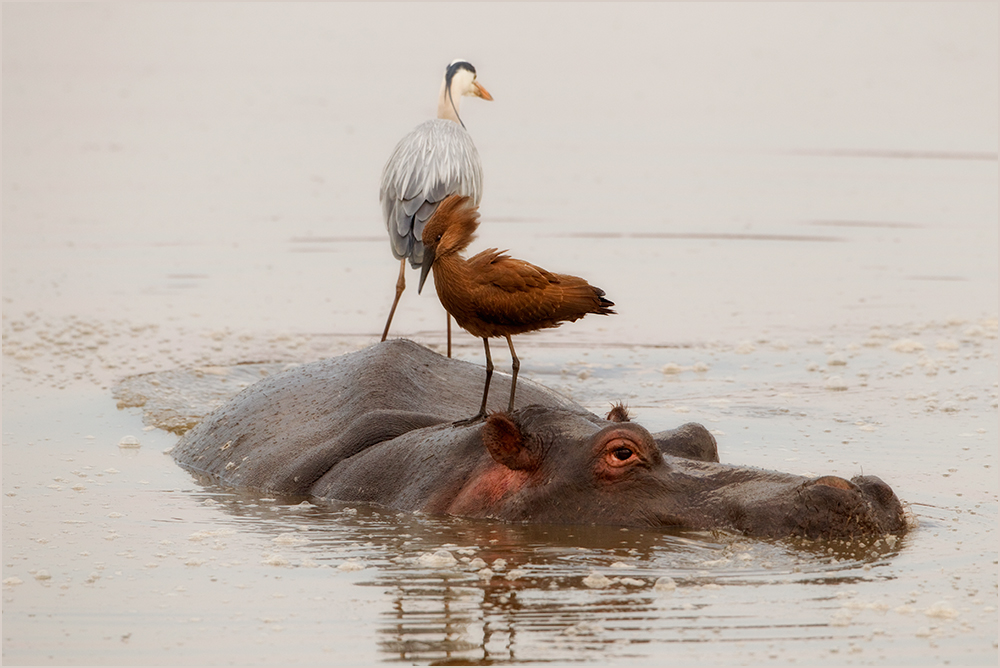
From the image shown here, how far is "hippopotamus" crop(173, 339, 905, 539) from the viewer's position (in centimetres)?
573

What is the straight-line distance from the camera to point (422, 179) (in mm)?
9031

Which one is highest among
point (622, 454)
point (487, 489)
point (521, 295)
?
point (521, 295)

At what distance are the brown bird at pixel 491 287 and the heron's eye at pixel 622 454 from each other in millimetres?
543

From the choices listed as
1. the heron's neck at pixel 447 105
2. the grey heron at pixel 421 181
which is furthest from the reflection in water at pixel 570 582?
the heron's neck at pixel 447 105

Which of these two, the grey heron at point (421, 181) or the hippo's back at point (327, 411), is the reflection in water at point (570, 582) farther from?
the grey heron at point (421, 181)

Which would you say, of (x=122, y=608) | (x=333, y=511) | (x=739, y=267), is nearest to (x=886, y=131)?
(x=739, y=267)

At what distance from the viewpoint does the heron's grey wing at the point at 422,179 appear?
884cm

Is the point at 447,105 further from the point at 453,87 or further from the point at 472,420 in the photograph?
the point at 472,420

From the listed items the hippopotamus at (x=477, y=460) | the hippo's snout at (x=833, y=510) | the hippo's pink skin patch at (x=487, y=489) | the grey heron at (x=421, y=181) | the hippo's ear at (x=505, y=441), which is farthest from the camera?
the grey heron at (x=421, y=181)

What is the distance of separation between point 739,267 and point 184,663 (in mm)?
9987

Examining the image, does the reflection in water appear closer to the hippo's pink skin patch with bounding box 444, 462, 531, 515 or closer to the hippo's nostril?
the hippo's pink skin patch with bounding box 444, 462, 531, 515

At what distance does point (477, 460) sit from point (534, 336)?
5.53 metres

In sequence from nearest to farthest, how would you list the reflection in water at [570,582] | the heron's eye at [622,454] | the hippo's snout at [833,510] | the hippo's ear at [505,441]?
the reflection in water at [570,582], the hippo's snout at [833,510], the heron's eye at [622,454], the hippo's ear at [505,441]

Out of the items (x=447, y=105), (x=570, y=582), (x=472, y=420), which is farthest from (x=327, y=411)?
(x=447, y=105)
